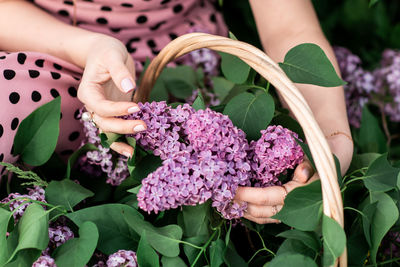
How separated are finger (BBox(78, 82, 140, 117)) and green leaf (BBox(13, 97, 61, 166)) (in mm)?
80

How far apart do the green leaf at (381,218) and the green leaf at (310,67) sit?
A: 5.7 inches

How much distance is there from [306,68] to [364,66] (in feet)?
2.27

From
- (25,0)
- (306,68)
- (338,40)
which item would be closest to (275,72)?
(306,68)

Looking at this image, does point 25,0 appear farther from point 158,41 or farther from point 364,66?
point 364,66

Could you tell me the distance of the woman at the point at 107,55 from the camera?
554 millimetres

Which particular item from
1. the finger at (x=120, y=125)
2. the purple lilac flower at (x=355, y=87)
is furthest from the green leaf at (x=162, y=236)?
the purple lilac flower at (x=355, y=87)

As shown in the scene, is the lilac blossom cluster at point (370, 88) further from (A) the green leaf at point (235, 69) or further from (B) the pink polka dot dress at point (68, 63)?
(A) the green leaf at point (235, 69)

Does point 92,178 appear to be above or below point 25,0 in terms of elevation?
below

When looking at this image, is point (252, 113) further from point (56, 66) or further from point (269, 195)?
point (56, 66)

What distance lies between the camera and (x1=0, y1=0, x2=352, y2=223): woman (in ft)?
1.82

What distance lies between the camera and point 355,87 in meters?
1.00

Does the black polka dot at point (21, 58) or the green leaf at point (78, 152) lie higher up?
the black polka dot at point (21, 58)

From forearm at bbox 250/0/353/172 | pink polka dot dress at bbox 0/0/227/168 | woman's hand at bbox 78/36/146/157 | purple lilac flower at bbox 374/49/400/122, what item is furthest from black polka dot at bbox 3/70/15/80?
purple lilac flower at bbox 374/49/400/122

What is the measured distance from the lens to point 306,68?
58cm
